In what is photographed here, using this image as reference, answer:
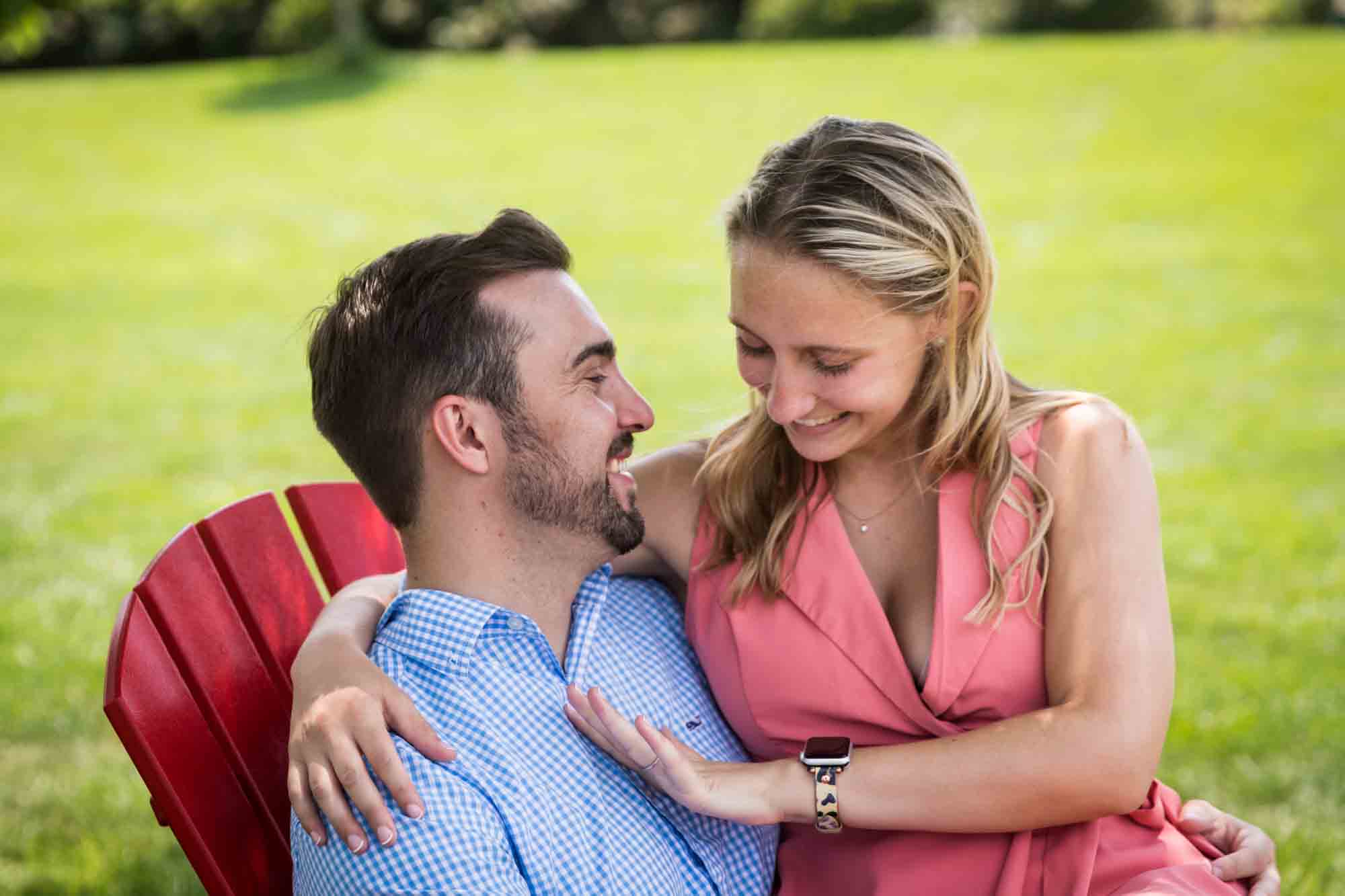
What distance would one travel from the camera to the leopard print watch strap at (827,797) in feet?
7.27

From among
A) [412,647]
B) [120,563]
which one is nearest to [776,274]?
[412,647]

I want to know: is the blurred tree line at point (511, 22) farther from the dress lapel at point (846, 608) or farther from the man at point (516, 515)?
the dress lapel at point (846, 608)

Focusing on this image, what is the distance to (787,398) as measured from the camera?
234 centimetres

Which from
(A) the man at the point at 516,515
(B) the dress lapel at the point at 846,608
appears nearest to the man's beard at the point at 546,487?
(A) the man at the point at 516,515

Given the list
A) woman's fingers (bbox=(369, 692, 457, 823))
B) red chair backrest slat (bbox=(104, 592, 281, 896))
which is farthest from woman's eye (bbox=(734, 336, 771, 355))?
red chair backrest slat (bbox=(104, 592, 281, 896))

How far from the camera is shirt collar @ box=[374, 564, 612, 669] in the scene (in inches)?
89.4

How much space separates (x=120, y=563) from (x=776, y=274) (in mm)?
4890

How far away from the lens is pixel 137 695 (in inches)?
84.9

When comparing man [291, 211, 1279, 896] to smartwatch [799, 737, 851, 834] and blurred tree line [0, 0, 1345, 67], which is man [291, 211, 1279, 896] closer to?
smartwatch [799, 737, 851, 834]

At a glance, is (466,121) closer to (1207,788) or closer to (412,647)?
(1207,788)

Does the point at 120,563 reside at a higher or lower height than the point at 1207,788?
lower

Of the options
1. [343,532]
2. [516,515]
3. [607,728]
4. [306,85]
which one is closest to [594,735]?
[607,728]

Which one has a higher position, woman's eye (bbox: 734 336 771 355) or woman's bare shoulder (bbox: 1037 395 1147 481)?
woman's eye (bbox: 734 336 771 355)

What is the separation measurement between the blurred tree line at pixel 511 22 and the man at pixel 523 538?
1960 cm
